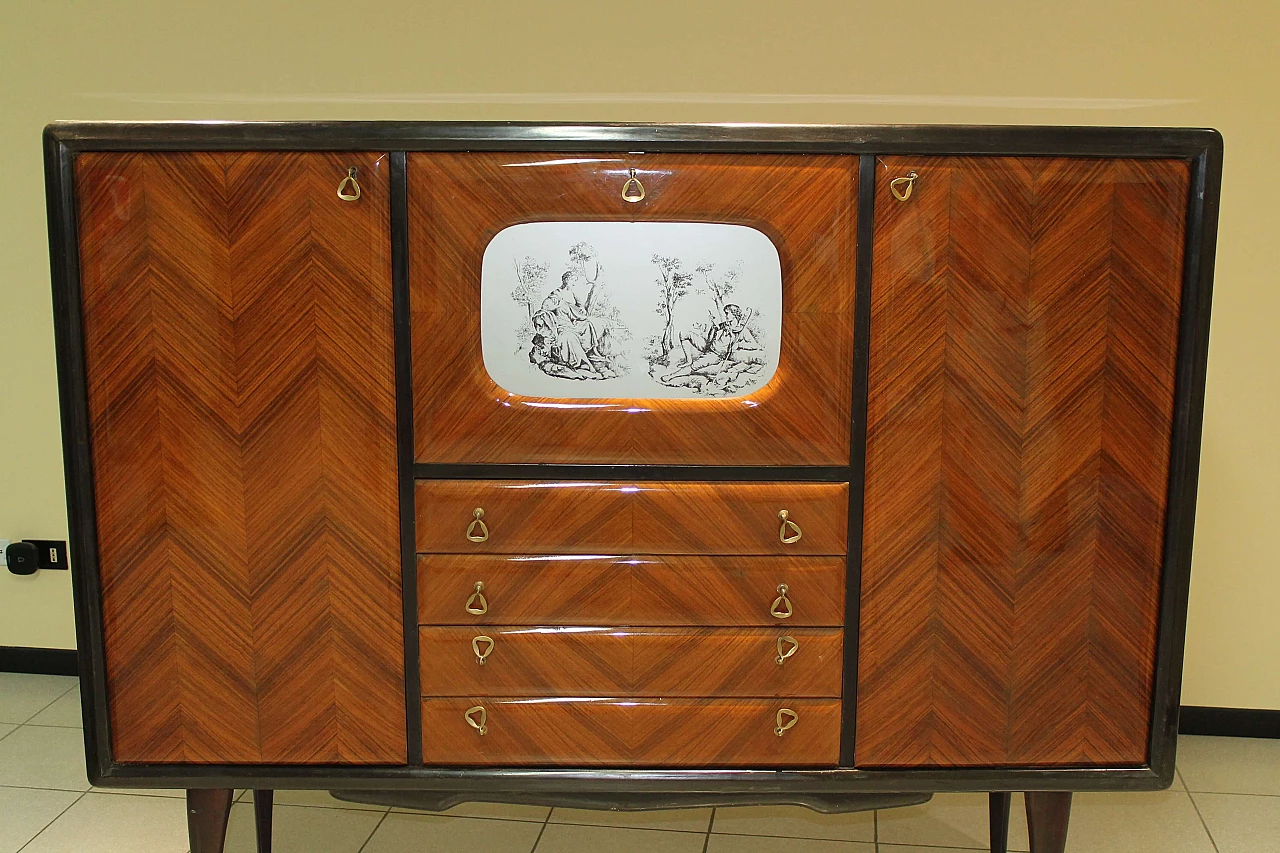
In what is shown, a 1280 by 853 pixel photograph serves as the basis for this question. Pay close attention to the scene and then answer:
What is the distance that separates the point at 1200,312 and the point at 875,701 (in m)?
0.79

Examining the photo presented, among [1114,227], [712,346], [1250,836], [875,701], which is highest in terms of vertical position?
[1114,227]

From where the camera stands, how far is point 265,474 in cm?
157

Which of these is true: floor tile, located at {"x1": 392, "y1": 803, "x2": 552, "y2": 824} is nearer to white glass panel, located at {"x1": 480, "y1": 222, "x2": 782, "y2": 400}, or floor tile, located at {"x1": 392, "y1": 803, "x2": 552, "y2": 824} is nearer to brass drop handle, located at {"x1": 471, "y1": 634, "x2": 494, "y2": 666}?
brass drop handle, located at {"x1": 471, "y1": 634, "x2": 494, "y2": 666}

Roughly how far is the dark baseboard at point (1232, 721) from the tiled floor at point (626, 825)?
182 millimetres

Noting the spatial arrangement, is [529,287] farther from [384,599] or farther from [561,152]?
[384,599]

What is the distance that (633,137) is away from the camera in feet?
4.81

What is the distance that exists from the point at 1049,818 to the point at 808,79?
1683mm

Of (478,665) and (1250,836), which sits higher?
(478,665)

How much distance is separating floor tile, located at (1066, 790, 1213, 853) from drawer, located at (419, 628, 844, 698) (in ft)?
2.98

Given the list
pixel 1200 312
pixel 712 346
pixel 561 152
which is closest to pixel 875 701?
pixel 712 346

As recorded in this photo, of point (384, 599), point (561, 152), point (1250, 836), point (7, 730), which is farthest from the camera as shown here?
point (7, 730)

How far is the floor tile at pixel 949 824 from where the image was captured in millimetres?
2070

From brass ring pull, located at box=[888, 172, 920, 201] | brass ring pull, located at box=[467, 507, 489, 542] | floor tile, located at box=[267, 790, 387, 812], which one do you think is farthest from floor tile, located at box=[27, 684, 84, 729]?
brass ring pull, located at box=[888, 172, 920, 201]

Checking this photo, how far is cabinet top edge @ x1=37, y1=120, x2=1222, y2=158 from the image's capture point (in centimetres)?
145
